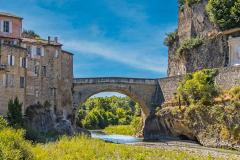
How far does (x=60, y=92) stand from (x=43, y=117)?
22.9 ft

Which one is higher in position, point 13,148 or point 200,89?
point 200,89

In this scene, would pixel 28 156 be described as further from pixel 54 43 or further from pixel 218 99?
pixel 54 43

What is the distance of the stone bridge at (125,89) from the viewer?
72.8 meters

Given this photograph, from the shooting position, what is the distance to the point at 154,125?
2894 inches

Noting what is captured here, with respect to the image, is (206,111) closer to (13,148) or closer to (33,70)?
(33,70)

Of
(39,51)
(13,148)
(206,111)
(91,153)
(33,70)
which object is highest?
(39,51)

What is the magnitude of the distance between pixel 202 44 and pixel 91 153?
39.2 meters

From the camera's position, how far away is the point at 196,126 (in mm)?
60312

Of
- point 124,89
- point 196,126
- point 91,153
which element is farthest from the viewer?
point 124,89

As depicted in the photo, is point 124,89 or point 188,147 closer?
point 188,147

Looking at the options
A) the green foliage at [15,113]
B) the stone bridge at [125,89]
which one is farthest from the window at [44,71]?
the green foliage at [15,113]

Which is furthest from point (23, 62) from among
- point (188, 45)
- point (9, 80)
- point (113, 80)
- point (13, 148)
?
point (188, 45)

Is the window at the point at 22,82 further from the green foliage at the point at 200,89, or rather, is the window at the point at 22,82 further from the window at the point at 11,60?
the green foliage at the point at 200,89

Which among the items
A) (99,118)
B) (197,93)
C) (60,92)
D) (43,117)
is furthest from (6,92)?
(99,118)
